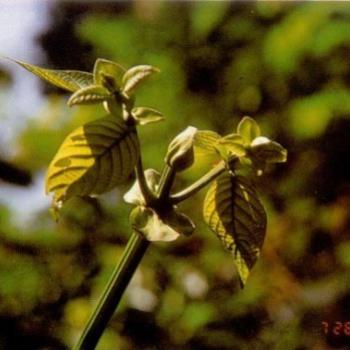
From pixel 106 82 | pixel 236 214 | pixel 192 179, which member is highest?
pixel 106 82

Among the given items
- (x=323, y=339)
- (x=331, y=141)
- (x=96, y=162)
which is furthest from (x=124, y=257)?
(x=331, y=141)

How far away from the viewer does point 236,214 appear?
49cm

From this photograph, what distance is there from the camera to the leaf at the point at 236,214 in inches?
19.2

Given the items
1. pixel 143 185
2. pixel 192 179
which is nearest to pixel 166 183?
pixel 143 185

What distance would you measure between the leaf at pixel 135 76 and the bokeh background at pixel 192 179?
50 cm

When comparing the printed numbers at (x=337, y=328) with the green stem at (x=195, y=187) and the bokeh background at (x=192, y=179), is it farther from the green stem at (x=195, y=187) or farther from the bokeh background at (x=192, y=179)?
the green stem at (x=195, y=187)

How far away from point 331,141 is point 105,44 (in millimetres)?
354

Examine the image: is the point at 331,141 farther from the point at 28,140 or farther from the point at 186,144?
the point at 186,144

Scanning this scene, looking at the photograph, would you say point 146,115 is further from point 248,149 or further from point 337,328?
point 337,328

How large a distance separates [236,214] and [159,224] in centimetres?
7

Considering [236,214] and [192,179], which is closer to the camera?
[236,214]

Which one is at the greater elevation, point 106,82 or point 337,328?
point 106,82

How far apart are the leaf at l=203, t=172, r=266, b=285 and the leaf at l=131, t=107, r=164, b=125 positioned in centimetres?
7

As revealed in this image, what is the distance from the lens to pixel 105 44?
1028 mm
